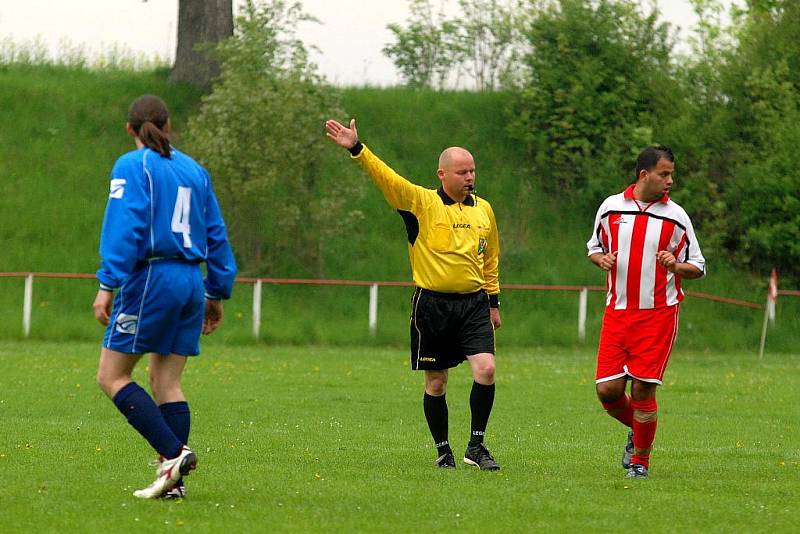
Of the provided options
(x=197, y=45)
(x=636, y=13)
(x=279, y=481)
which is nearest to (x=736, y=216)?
(x=636, y=13)

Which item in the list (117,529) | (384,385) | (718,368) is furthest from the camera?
(718,368)

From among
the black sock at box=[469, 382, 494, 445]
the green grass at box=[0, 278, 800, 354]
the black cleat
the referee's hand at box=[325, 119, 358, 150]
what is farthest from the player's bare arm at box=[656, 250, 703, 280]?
the green grass at box=[0, 278, 800, 354]

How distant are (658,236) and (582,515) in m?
2.32

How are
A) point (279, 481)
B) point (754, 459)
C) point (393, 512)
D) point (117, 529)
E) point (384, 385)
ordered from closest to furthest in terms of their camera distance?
point (117, 529) < point (393, 512) < point (279, 481) < point (754, 459) < point (384, 385)

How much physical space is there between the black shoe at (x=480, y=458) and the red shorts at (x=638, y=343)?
860 mm

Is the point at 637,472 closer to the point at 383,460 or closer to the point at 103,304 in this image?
the point at 383,460

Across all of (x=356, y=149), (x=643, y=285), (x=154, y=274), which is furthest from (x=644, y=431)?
(x=154, y=274)

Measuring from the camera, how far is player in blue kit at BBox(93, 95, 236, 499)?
700 centimetres

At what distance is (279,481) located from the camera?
8.22 metres

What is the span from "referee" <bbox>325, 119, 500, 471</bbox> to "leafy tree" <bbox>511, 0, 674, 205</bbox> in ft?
78.2

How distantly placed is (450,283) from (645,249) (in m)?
1.25

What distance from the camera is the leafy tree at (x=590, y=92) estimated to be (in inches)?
1304

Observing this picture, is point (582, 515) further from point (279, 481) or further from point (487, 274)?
point (487, 274)

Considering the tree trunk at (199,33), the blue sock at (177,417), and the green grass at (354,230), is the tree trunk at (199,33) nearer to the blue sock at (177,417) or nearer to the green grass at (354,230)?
the green grass at (354,230)
